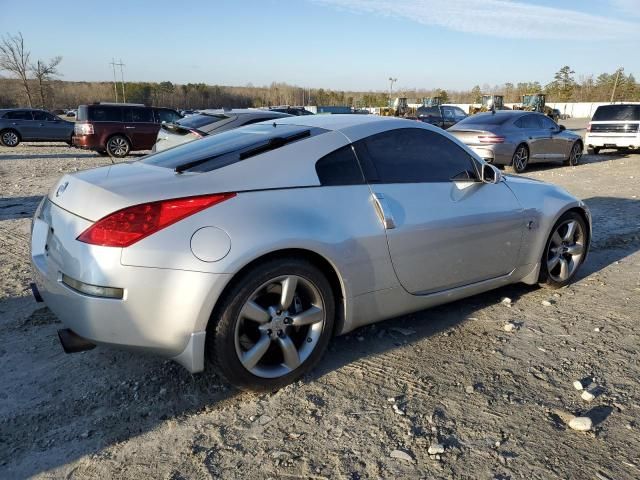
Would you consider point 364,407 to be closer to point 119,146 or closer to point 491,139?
point 491,139

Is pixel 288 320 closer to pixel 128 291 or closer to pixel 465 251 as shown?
pixel 128 291

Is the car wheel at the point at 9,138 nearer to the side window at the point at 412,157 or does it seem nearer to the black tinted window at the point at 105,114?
the black tinted window at the point at 105,114

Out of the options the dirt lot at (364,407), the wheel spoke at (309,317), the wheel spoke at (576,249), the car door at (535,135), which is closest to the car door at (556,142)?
the car door at (535,135)

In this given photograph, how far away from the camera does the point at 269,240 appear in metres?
2.61

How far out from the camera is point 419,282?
336 centimetres

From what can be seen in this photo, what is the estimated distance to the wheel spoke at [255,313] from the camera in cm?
266

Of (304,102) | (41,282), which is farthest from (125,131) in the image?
(304,102)

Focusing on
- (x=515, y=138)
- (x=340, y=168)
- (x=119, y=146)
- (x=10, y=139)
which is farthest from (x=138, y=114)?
(x=340, y=168)

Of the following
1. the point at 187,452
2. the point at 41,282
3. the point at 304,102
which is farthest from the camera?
the point at 304,102

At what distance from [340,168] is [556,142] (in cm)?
1239

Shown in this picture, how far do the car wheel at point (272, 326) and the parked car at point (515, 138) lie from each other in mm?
9679

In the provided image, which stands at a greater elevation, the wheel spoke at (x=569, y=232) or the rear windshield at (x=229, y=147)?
the rear windshield at (x=229, y=147)

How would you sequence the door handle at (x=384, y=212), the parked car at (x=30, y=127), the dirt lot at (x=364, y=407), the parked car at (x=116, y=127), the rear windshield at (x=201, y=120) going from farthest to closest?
the parked car at (x=30, y=127) < the parked car at (x=116, y=127) < the rear windshield at (x=201, y=120) < the door handle at (x=384, y=212) < the dirt lot at (x=364, y=407)

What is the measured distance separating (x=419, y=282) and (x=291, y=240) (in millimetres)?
1090
